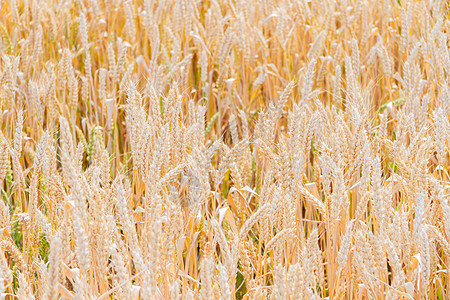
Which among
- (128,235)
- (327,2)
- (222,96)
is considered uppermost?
(327,2)

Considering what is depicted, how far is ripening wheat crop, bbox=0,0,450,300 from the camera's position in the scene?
95 cm

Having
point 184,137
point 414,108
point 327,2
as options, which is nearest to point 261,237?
point 184,137

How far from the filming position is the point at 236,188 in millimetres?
1350

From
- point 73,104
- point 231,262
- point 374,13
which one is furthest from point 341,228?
point 374,13

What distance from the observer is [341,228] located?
1208 millimetres

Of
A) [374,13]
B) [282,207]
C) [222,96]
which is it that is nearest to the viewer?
[282,207]

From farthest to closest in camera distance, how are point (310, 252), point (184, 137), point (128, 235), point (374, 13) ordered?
point (374, 13), point (184, 137), point (310, 252), point (128, 235)

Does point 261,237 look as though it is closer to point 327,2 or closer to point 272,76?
point 272,76

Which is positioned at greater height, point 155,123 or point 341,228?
point 155,123

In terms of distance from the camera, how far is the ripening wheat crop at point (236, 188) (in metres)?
0.95

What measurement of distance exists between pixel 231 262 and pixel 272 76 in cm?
165

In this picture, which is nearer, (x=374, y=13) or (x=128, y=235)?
(x=128, y=235)

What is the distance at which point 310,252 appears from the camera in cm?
104

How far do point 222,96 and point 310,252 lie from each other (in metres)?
1.48
